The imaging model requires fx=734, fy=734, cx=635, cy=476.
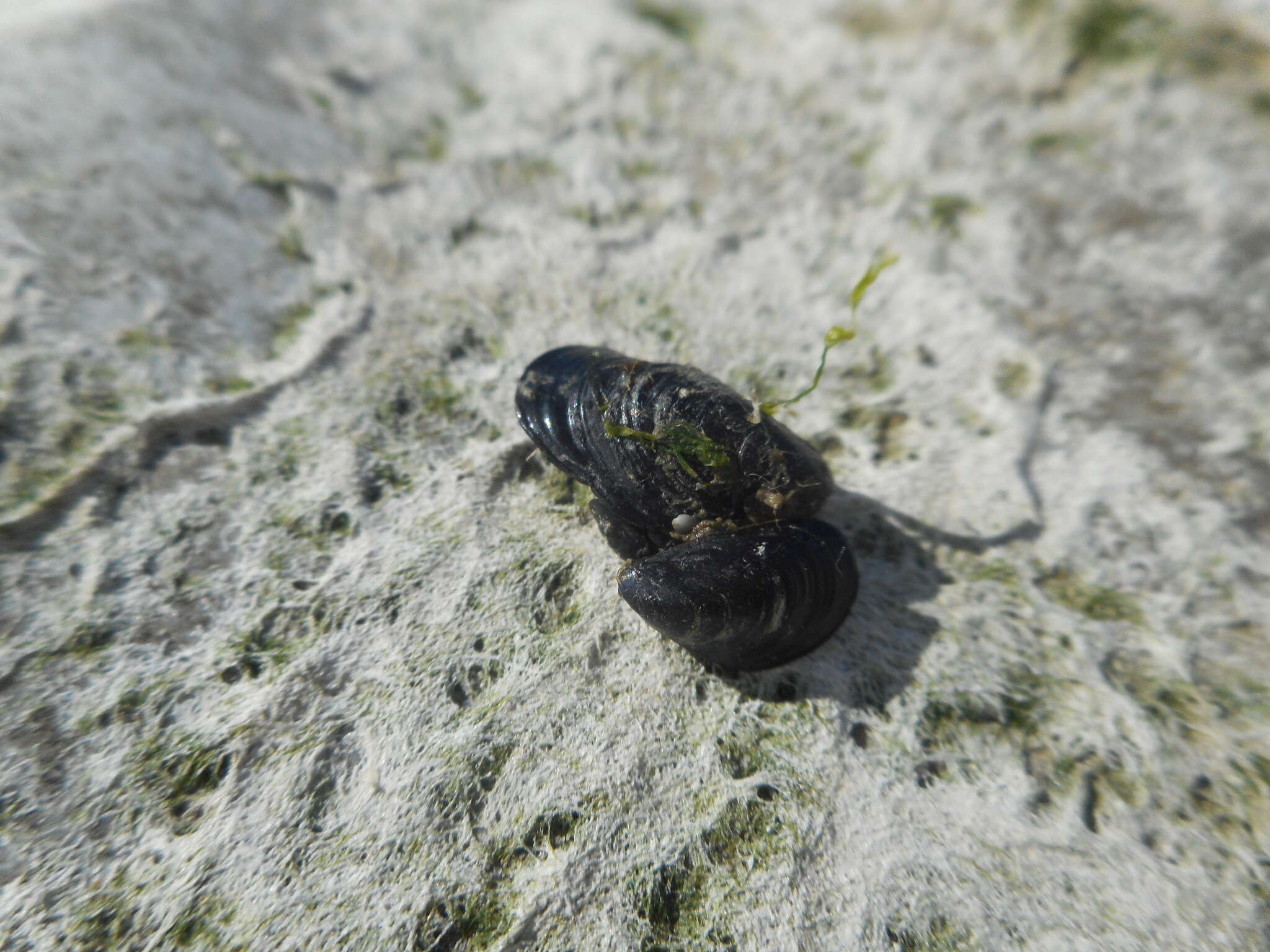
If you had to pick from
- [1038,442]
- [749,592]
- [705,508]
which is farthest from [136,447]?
[1038,442]

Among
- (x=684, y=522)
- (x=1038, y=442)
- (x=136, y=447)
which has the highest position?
(x=136, y=447)

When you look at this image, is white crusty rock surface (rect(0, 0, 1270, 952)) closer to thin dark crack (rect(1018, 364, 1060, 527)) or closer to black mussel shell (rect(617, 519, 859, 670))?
thin dark crack (rect(1018, 364, 1060, 527))

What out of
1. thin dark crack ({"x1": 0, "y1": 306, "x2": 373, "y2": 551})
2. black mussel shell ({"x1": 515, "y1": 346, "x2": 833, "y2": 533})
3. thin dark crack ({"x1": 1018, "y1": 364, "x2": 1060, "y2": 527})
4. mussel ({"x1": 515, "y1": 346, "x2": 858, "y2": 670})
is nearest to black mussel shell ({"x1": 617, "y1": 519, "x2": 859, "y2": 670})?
mussel ({"x1": 515, "y1": 346, "x2": 858, "y2": 670})

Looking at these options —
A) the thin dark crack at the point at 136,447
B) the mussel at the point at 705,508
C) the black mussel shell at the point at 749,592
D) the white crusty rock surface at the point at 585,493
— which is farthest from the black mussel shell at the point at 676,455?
the thin dark crack at the point at 136,447

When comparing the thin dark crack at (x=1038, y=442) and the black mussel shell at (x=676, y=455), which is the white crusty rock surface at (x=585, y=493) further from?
the black mussel shell at (x=676, y=455)

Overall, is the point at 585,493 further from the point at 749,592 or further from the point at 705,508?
the point at 749,592
